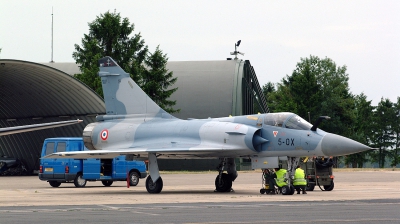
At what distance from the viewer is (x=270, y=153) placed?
21.2 metres

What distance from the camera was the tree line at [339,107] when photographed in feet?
250

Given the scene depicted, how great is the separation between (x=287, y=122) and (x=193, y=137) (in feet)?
10.1

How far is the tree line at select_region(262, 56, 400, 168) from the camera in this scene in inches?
2997

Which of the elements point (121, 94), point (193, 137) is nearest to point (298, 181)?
point (193, 137)

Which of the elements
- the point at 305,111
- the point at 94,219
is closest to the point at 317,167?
the point at 94,219

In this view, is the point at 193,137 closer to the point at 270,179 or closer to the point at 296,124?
the point at 270,179

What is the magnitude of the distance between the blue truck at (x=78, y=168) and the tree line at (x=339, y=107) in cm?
4452

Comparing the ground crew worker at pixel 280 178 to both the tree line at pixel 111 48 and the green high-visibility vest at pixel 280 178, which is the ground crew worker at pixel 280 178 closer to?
the green high-visibility vest at pixel 280 178

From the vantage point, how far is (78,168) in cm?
2756

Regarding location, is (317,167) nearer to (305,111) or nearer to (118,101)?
(118,101)

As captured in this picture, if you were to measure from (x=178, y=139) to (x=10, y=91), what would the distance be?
2373 cm

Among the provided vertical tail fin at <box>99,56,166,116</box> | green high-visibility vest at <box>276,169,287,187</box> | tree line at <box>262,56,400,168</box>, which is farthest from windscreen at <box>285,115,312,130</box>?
tree line at <box>262,56,400,168</box>

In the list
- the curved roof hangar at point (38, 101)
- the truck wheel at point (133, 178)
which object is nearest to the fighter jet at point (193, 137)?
the truck wheel at point (133, 178)

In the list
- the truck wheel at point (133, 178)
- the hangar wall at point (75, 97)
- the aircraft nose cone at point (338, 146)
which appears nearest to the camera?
the aircraft nose cone at point (338, 146)
